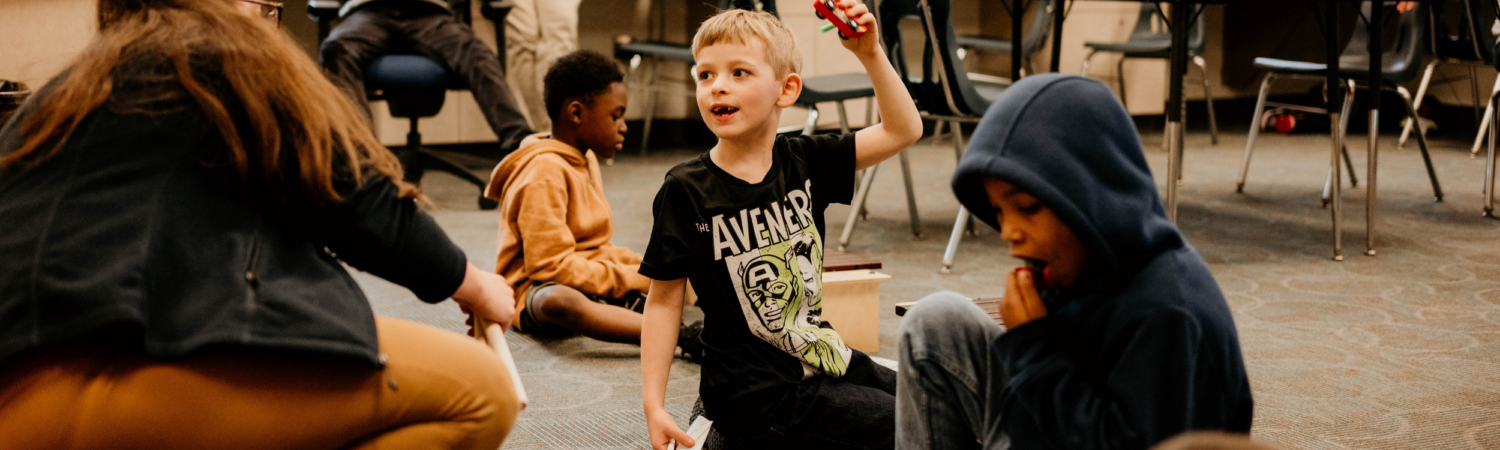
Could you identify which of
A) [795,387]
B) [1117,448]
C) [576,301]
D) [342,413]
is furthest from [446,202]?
[1117,448]

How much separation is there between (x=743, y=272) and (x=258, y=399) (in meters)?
0.62

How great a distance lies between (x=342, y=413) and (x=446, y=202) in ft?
9.89

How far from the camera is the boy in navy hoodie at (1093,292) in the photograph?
924 millimetres

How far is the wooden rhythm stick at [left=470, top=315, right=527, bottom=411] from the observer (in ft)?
3.74

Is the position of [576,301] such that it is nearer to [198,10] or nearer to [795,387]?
[795,387]

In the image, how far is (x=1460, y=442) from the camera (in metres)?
1.64

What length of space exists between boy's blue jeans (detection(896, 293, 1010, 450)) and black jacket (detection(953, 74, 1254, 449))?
14 cm

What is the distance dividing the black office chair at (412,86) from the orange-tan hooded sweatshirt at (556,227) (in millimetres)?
1499

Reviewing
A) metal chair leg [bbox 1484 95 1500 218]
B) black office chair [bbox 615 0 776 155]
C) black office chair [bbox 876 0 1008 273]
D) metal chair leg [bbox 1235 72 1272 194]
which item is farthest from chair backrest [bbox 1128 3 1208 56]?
black office chair [bbox 876 0 1008 273]

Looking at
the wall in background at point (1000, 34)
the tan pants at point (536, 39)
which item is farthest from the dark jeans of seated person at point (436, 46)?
the wall in background at point (1000, 34)

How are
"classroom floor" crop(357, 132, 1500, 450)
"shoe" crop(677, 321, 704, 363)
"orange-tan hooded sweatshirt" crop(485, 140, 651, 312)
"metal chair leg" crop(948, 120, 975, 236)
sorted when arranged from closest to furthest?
"classroom floor" crop(357, 132, 1500, 450)
"shoe" crop(677, 321, 704, 363)
"orange-tan hooded sweatshirt" crop(485, 140, 651, 312)
"metal chair leg" crop(948, 120, 975, 236)

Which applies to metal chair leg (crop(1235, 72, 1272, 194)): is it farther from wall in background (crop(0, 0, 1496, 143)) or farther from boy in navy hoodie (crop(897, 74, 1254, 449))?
boy in navy hoodie (crop(897, 74, 1254, 449))

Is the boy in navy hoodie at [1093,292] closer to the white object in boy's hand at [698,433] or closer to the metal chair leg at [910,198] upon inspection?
the white object in boy's hand at [698,433]

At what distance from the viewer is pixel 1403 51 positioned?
4129 mm
